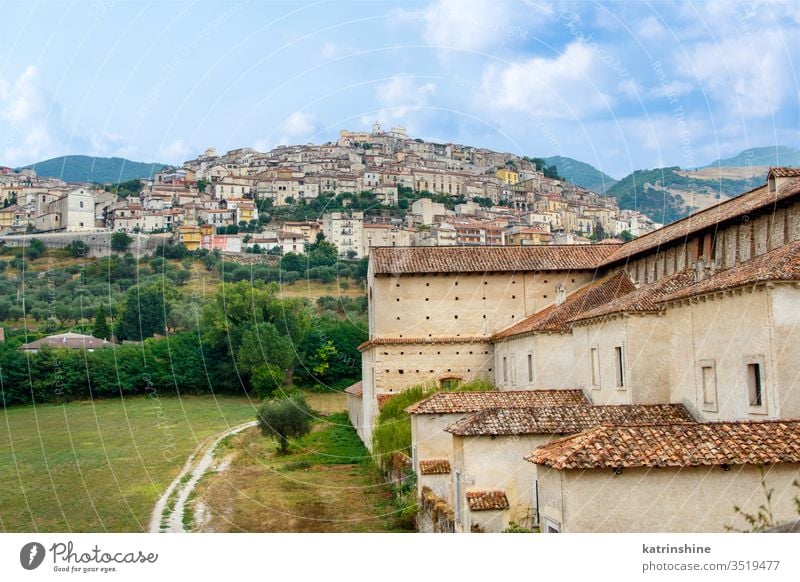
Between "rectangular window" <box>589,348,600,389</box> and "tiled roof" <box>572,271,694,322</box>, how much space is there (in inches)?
40.0

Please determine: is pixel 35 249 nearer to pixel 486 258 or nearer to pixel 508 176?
pixel 486 258

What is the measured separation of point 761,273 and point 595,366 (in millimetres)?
7842

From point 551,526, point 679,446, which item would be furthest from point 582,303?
point 551,526

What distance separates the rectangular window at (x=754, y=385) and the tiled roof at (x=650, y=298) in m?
4.11

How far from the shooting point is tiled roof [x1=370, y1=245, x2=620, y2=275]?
114 feet

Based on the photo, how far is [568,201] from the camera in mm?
67375

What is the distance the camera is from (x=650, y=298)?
20.8m

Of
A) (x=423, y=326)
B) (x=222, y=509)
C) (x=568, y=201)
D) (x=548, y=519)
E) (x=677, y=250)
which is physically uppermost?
(x=568, y=201)

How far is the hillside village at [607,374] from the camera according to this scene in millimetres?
12391

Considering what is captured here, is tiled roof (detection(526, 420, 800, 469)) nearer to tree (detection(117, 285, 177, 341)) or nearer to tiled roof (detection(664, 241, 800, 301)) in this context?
tiled roof (detection(664, 241, 800, 301))

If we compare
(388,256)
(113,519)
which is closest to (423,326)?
(388,256)

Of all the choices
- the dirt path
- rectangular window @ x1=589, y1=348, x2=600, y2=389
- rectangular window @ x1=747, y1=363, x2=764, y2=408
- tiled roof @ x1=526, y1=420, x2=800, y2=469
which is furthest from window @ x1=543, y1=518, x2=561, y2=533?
the dirt path

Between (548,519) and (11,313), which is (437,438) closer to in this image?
(548,519)

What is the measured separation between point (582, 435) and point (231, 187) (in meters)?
78.4
